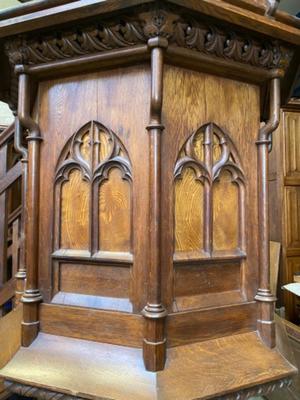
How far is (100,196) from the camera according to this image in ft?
2.42

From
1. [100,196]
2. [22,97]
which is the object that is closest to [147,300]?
[100,196]

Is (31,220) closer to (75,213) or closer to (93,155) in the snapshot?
(75,213)

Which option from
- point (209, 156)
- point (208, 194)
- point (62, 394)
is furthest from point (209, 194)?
point (62, 394)

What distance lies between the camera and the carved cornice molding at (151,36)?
0.63 m

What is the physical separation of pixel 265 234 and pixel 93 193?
0.49 m

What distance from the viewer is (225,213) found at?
778 mm

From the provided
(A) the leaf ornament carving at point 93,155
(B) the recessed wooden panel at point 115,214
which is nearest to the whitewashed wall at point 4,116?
(A) the leaf ornament carving at point 93,155

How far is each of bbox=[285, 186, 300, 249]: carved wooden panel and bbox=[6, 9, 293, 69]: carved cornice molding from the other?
1.93 metres

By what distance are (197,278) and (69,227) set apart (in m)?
0.38

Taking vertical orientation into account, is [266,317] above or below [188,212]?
below

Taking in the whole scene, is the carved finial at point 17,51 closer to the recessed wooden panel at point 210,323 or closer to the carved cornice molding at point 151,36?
the carved cornice molding at point 151,36

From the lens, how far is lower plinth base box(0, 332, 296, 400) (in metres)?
0.59

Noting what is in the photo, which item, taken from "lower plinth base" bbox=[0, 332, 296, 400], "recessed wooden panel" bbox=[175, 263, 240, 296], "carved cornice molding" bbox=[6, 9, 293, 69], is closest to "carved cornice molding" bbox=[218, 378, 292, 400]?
"lower plinth base" bbox=[0, 332, 296, 400]

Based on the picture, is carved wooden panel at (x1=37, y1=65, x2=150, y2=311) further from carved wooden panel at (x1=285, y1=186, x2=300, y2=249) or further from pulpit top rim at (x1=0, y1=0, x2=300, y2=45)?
carved wooden panel at (x1=285, y1=186, x2=300, y2=249)
